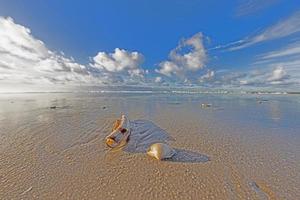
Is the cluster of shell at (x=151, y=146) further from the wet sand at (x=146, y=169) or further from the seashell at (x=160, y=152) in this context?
the wet sand at (x=146, y=169)

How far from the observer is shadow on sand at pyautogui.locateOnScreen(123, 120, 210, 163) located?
5.27 m

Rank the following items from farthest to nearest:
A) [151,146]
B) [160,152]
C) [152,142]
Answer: [152,142] < [151,146] < [160,152]

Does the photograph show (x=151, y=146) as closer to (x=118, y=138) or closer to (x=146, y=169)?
(x=146, y=169)

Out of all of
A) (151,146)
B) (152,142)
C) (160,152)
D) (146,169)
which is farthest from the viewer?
(152,142)

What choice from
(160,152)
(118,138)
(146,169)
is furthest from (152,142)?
(146,169)

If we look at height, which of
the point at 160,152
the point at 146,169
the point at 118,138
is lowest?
the point at 146,169

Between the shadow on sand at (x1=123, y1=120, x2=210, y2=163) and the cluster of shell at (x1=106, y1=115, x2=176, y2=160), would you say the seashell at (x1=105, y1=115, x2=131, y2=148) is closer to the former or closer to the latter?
the cluster of shell at (x1=106, y1=115, x2=176, y2=160)

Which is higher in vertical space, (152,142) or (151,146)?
(151,146)

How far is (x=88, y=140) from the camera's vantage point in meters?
6.81

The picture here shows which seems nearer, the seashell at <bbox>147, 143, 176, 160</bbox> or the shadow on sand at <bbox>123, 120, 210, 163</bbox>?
the seashell at <bbox>147, 143, 176, 160</bbox>

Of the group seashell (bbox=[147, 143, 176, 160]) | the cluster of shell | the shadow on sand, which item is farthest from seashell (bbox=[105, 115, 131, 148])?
seashell (bbox=[147, 143, 176, 160])

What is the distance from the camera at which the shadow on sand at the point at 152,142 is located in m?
5.27

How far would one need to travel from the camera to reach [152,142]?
670 cm

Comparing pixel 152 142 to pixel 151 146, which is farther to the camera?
pixel 152 142
